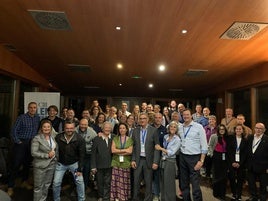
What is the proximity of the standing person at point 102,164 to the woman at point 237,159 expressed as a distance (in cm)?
201

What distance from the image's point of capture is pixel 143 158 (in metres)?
3.64

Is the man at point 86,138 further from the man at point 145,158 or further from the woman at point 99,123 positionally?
the man at point 145,158

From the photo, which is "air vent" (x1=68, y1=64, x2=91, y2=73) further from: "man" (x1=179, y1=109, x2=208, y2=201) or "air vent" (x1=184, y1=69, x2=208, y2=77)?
"man" (x1=179, y1=109, x2=208, y2=201)

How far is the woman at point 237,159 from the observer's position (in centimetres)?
389

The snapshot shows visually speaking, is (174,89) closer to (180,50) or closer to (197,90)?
(197,90)

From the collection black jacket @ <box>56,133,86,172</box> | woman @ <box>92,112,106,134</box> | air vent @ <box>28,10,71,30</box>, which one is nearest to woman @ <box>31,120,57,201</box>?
black jacket @ <box>56,133,86,172</box>

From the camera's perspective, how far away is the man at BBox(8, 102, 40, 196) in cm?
412

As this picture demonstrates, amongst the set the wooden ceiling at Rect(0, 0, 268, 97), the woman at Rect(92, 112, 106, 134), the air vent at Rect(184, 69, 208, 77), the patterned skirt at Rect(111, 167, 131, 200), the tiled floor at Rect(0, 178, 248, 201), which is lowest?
the tiled floor at Rect(0, 178, 248, 201)

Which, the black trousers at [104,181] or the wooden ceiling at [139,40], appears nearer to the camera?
the wooden ceiling at [139,40]

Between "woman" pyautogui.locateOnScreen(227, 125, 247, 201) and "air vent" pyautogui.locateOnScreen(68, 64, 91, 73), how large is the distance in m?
4.28

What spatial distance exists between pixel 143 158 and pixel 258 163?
1785mm

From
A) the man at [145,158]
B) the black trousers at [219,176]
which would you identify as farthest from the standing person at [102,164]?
the black trousers at [219,176]

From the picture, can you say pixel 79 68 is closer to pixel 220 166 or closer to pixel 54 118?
pixel 54 118

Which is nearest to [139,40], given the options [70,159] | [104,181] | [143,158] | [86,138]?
[86,138]
